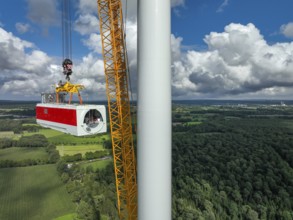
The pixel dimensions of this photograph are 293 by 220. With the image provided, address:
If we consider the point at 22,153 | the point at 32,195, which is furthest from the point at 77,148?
the point at 32,195

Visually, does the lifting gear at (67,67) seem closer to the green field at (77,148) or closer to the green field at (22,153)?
the green field at (22,153)

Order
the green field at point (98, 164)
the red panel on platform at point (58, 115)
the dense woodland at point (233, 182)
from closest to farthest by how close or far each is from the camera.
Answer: the red panel on platform at point (58, 115)
the dense woodland at point (233, 182)
the green field at point (98, 164)

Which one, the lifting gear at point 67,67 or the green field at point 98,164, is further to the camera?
the green field at point 98,164

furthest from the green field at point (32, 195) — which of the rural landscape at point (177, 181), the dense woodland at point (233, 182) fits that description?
the dense woodland at point (233, 182)

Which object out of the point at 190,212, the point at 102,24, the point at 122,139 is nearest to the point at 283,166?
the point at 190,212

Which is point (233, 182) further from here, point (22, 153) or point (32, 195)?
point (22, 153)

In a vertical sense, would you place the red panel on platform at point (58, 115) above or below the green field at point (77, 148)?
above

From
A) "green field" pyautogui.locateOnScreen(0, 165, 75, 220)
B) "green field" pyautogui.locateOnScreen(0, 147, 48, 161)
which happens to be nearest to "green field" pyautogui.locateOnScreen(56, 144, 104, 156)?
"green field" pyautogui.locateOnScreen(0, 147, 48, 161)

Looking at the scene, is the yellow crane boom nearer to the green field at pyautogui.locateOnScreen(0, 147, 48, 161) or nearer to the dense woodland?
the dense woodland
